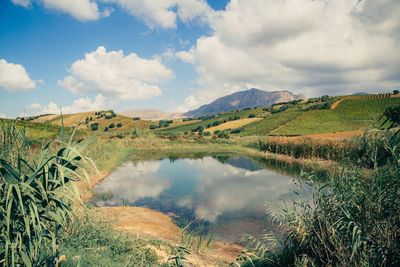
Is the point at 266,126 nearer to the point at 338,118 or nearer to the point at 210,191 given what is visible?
the point at 338,118

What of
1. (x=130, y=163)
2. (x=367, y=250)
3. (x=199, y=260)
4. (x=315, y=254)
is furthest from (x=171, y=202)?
(x=130, y=163)

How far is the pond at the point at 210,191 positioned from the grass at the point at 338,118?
31453 millimetres

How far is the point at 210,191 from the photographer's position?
84.6 feet

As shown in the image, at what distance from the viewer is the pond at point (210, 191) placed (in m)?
18.2

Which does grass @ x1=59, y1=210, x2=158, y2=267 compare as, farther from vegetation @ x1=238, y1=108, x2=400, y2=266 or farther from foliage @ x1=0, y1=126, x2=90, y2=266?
vegetation @ x1=238, y1=108, x2=400, y2=266

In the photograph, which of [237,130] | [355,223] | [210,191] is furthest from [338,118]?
[355,223]

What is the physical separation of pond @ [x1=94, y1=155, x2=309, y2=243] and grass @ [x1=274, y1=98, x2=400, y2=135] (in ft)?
103

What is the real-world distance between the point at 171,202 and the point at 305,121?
61.1 meters

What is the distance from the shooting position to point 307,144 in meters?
39.8

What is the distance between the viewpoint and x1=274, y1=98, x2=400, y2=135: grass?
66.8m

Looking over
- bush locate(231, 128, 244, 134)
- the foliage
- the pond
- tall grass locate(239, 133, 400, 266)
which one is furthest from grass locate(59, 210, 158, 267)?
bush locate(231, 128, 244, 134)

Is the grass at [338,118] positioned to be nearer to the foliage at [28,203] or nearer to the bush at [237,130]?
the bush at [237,130]

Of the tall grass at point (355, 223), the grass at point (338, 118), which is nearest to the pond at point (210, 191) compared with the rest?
the tall grass at point (355, 223)

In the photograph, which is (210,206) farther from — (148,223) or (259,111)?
(259,111)
